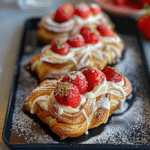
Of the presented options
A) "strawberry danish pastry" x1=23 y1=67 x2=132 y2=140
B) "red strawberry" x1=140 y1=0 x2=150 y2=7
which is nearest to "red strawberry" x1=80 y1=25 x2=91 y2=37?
"strawberry danish pastry" x1=23 y1=67 x2=132 y2=140

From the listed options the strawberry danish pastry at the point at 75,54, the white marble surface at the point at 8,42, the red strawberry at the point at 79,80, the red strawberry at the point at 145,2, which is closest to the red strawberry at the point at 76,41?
the strawberry danish pastry at the point at 75,54

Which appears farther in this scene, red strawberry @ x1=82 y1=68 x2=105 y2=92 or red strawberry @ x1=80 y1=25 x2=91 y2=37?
red strawberry @ x1=80 y1=25 x2=91 y2=37

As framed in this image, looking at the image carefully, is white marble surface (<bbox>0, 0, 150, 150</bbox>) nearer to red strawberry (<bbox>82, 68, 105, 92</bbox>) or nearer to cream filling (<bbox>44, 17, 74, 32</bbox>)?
cream filling (<bbox>44, 17, 74, 32</bbox>)

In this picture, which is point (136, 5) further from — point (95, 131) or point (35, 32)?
point (95, 131)

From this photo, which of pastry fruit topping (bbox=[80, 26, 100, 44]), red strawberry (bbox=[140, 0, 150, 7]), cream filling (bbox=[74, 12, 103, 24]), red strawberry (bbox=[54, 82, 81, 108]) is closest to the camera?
red strawberry (bbox=[54, 82, 81, 108])

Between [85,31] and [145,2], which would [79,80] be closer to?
[85,31]

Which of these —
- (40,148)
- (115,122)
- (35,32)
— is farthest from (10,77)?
(115,122)

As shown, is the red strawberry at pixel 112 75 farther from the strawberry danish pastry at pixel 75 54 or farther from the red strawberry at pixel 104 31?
the red strawberry at pixel 104 31
